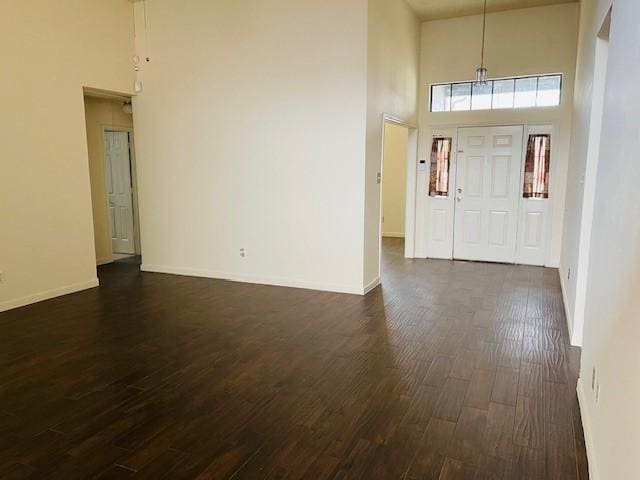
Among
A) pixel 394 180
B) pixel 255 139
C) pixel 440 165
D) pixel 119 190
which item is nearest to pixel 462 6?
pixel 440 165

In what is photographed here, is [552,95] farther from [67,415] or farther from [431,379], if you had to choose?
[67,415]

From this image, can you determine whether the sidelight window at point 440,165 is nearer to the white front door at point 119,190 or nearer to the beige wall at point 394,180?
the beige wall at point 394,180

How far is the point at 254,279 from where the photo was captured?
5824 mm

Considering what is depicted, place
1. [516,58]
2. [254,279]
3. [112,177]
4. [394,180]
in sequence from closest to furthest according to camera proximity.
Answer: [254,279] → [516,58] → [112,177] → [394,180]

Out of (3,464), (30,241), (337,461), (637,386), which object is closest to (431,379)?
(337,461)

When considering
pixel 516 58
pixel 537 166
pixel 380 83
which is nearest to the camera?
pixel 380 83

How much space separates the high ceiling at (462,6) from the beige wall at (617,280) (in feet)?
13.1

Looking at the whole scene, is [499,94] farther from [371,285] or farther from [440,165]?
[371,285]

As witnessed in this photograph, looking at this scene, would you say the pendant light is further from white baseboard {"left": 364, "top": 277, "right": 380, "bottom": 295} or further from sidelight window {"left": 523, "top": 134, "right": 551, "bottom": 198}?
white baseboard {"left": 364, "top": 277, "right": 380, "bottom": 295}

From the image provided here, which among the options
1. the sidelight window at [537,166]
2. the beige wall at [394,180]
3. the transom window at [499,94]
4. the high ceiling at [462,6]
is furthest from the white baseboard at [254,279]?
the beige wall at [394,180]

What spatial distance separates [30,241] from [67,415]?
2932 mm

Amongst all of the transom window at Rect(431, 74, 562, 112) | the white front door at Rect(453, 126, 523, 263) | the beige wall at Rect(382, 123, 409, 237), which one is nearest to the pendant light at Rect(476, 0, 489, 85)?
the transom window at Rect(431, 74, 562, 112)

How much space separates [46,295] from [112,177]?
2879mm

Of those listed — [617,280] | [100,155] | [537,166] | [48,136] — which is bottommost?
[617,280]
